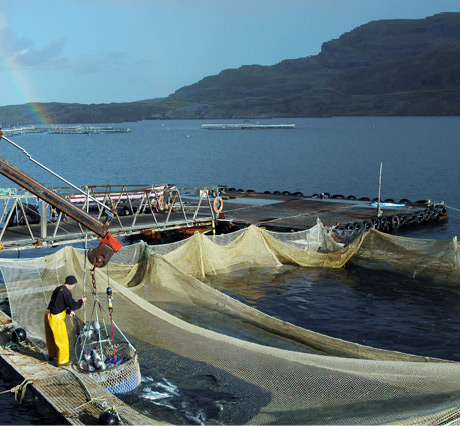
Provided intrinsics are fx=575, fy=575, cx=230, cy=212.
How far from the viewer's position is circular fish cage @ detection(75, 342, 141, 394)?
11469 mm

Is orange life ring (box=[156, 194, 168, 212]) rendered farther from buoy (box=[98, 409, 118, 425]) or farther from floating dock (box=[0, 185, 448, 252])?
buoy (box=[98, 409, 118, 425])

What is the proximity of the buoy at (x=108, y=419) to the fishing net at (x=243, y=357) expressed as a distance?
1977 mm

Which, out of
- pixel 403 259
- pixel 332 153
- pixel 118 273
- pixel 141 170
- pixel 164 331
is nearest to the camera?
pixel 164 331

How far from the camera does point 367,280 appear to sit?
22.6 meters

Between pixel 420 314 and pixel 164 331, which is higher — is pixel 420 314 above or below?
below

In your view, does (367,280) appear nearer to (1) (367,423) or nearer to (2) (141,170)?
(1) (367,423)

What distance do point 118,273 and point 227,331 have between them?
5.36m

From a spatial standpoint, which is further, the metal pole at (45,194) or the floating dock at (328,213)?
the floating dock at (328,213)

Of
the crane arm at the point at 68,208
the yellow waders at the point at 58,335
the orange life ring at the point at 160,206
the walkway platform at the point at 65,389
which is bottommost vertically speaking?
the walkway platform at the point at 65,389

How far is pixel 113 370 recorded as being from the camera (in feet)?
37.9

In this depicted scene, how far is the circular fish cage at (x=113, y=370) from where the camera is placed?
11469mm

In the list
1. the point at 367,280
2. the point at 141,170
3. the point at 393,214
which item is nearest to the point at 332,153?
the point at 141,170

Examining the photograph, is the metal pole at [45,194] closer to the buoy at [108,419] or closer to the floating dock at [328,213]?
the buoy at [108,419]

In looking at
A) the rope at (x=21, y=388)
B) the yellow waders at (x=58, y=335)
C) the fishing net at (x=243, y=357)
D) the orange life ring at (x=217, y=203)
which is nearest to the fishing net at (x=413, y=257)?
the orange life ring at (x=217, y=203)
